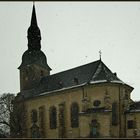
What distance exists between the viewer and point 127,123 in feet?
118

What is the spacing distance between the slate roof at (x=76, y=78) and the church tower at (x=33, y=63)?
2.29m

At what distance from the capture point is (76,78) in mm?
40438

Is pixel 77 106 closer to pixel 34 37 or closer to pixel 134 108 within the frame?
pixel 134 108

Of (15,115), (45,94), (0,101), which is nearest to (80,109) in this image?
(45,94)

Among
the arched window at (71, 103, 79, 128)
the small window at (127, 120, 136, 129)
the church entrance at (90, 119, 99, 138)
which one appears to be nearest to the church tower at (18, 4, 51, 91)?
the arched window at (71, 103, 79, 128)

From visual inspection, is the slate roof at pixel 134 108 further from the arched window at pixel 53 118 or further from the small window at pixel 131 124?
the arched window at pixel 53 118

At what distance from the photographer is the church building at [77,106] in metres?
35.0

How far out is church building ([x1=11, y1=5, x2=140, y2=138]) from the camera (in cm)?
3500

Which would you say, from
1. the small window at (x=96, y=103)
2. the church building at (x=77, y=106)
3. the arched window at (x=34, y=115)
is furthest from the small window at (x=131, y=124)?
the arched window at (x=34, y=115)

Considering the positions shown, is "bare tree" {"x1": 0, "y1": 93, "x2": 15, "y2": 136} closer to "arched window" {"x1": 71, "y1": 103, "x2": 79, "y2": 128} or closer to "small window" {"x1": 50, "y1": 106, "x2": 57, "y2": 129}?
"small window" {"x1": 50, "y1": 106, "x2": 57, "y2": 129}

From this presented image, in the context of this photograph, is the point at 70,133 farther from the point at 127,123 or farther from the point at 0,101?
the point at 0,101

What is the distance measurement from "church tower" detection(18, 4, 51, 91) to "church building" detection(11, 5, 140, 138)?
0.18 metres

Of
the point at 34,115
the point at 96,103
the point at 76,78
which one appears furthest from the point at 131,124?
the point at 34,115

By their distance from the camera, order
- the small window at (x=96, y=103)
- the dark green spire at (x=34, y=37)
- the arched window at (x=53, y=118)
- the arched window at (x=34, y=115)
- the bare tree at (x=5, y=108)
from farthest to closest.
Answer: the dark green spire at (x=34, y=37) < the bare tree at (x=5, y=108) < the arched window at (x=34, y=115) < the arched window at (x=53, y=118) < the small window at (x=96, y=103)
